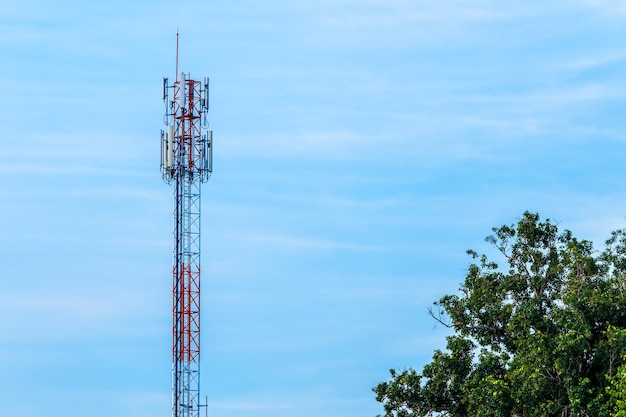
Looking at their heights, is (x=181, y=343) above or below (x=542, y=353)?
above

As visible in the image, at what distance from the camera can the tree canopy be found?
26219 millimetres

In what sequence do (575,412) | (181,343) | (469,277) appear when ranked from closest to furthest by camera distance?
(575,412), (469,277), (181,343)

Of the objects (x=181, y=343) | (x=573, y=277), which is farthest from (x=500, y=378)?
(x=181, y=343)

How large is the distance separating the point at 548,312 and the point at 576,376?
2.83 metres

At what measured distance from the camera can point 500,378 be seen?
28.0 m

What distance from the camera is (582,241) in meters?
29.5

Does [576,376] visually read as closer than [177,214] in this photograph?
Yes

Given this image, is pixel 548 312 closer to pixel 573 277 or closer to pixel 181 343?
pixel 573 277

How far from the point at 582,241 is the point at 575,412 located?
18.4 ft

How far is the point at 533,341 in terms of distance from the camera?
2689cm

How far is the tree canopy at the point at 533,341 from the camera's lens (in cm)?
2622

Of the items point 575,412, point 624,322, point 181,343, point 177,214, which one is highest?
point 177,214

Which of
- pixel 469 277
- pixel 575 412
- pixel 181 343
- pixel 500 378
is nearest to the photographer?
pixel 575 412

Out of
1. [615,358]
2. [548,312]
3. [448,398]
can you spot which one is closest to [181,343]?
[448,398]
